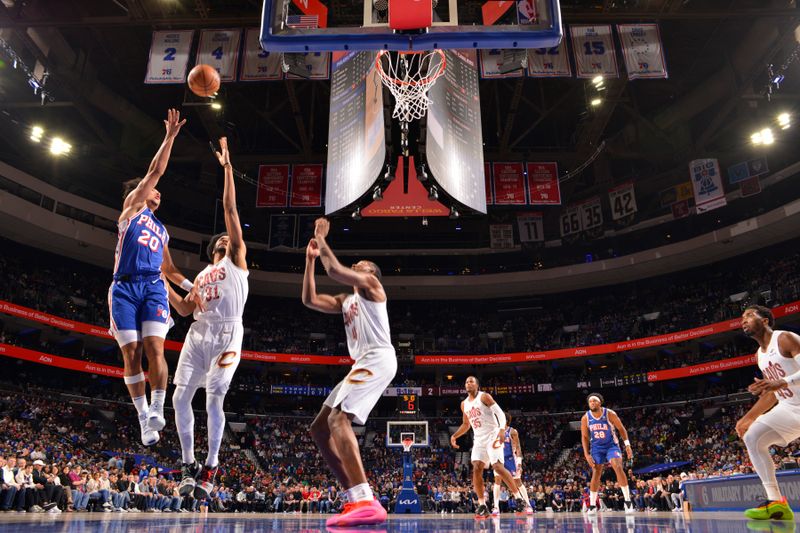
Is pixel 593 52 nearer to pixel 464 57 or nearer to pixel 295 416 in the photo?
pixel 464 57

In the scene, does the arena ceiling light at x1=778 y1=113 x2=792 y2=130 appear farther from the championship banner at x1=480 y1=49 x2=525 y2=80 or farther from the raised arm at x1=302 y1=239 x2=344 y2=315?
the raised arm at x1=302 y1=239 x2=344 y2=315

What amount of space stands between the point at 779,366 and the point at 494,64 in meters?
10.7

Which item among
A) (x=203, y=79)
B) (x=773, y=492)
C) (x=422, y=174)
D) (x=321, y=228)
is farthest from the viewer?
(x=422, y=174)

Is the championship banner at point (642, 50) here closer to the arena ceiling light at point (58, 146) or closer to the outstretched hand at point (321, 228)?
the outstretched hand at point (321, 228)

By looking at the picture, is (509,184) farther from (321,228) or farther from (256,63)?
(321,228)

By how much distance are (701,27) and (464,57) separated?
11292 millimetres

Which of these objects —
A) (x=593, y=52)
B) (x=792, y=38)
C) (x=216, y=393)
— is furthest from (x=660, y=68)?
(x=216, y=393)

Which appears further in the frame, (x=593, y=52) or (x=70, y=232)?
(x=70, y=232)

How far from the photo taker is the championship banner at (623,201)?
79.0ft

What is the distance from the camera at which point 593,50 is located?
48.2 feet

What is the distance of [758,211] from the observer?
1092 inches

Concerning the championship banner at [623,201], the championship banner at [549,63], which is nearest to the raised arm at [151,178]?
the championship banner at [549,63]

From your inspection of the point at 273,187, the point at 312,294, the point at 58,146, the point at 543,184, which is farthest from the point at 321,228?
the point at 58,146

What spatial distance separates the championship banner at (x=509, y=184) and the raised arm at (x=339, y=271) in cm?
1435
